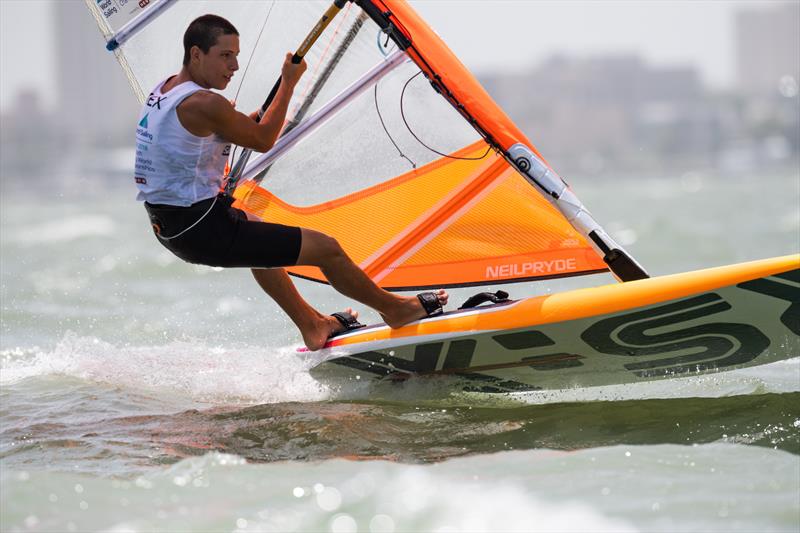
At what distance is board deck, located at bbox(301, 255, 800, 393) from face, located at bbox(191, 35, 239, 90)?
1397 millimetres

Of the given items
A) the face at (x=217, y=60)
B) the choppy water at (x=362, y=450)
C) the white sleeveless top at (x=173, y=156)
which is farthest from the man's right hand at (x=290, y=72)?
the choppy water at (x=362, y=450)

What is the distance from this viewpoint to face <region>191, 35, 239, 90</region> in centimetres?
407

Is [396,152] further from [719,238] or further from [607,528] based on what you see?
[719,238]

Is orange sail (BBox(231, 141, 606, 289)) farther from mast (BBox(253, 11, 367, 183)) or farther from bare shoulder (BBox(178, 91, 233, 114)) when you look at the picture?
bare shoulder (BBox(178, 91, 233, 114))

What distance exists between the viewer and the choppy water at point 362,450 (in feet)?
11.0

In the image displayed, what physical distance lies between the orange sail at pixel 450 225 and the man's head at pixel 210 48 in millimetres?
1062

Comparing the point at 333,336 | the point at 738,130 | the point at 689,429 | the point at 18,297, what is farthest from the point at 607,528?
the point at 738,130

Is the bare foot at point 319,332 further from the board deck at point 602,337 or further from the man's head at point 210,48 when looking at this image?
the man's head at point 210,48

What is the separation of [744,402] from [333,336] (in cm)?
194

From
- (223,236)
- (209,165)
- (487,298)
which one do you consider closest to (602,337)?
(487,298)

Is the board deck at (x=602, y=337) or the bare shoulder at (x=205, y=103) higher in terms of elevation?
the bare shoulder at (x=205, y=103)

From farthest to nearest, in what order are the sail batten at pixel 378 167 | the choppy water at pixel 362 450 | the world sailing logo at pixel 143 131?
the sail batten at pixel 378 167 → the world sailing logo at pixel 143 131 → the choppy water at pixel 362 450

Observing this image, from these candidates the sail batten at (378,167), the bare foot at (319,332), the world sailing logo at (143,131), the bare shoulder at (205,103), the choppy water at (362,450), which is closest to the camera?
the choppy water at (362,450)

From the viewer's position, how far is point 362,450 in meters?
4.04
